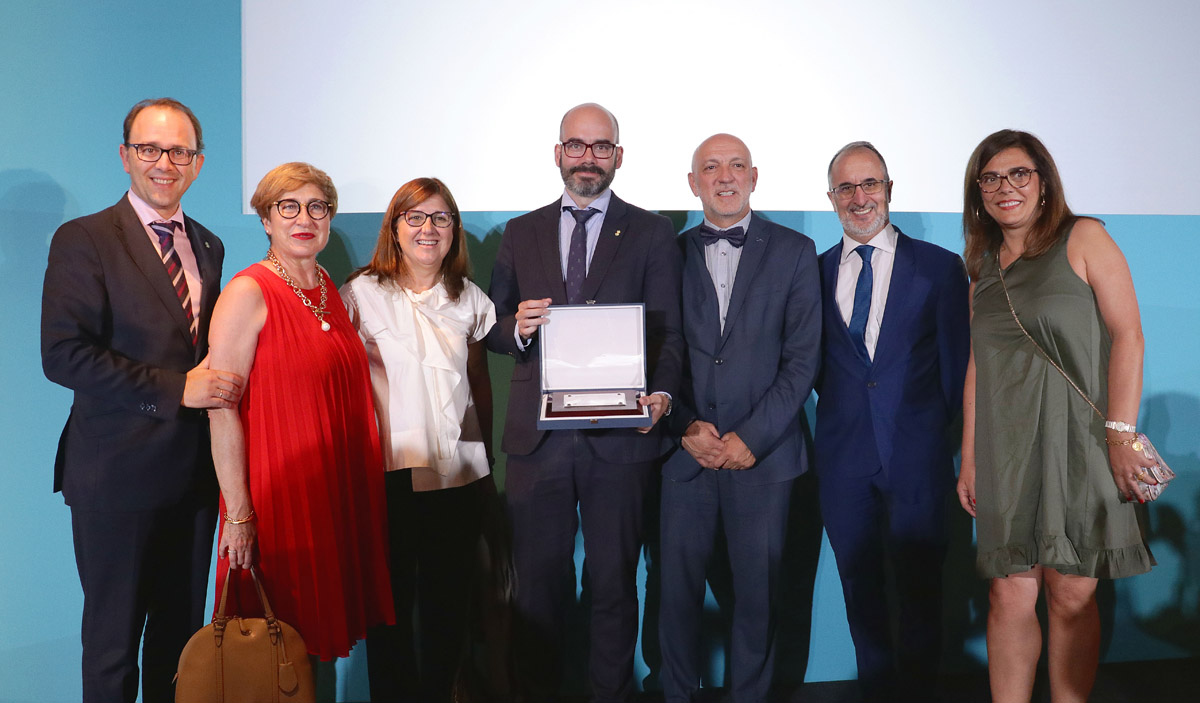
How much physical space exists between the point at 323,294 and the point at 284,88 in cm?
128

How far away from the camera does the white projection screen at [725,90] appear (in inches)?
128

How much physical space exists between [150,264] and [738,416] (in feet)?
6.04

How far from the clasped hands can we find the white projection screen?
3.79 feet

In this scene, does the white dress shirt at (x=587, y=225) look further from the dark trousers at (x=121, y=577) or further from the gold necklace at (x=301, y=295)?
the dark trousers at (x=121, y=577)

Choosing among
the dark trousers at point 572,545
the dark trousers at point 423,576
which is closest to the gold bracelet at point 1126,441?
the dark trousers at point 572,545

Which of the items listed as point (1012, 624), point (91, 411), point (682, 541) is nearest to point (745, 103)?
point (682, 541)

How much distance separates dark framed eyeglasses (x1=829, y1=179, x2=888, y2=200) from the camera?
276 cm

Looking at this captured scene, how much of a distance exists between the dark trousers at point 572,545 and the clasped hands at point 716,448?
0.57 feet

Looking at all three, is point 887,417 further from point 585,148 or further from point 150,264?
point 150,264

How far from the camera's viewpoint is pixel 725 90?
11.3 ft

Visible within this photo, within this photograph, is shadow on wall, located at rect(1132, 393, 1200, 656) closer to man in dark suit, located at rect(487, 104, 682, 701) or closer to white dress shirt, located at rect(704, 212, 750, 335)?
white dress shirt, located at rect(704, 212, 750, 335)

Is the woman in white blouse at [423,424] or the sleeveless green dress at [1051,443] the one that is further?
the woman in white blouse at [423,424]

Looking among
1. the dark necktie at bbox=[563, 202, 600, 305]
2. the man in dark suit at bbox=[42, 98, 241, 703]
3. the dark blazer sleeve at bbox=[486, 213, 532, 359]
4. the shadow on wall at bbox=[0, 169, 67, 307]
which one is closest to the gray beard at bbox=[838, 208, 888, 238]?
the dark necktie at bbox=[563, 202, 600, 305]

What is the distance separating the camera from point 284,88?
3.20m
